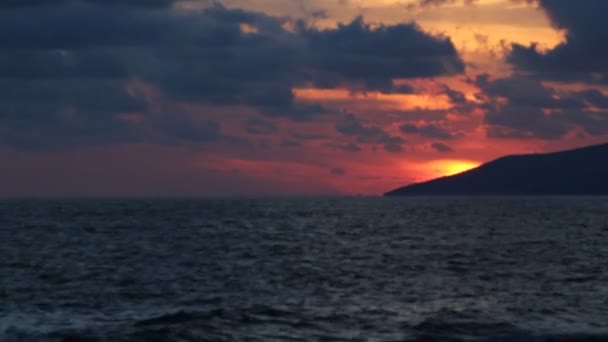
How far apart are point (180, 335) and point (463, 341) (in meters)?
10.8

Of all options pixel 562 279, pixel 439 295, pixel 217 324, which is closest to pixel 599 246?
pixel 562 279

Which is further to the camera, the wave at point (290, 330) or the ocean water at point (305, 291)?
the ocean water at point (305, 291)

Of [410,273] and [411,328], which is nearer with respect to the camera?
[411,328]

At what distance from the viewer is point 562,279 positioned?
164 ft

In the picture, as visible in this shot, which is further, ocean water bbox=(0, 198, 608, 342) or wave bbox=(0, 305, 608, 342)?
ocean water bbox=(0, 198, 608, 342)

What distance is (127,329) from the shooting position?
33750mm

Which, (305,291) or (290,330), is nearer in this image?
(290,330)

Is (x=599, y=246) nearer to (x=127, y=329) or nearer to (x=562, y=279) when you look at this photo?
(x=562, y=279)

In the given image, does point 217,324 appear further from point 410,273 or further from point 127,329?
point 410,273

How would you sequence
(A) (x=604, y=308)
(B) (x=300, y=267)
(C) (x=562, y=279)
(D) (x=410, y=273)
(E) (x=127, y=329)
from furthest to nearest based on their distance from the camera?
(B) (x=300, y=267) < (D) (x=410, y=273) < (C) (x=562, y=279) < (A) (x=604, y=308) < (E) (x=127, y=329)

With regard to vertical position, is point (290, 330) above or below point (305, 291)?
below

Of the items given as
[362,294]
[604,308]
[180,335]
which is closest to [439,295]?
[362,294]

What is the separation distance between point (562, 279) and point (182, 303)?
23.2 m

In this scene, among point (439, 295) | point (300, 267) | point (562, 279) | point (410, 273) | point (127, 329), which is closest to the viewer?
point (127, 329)
